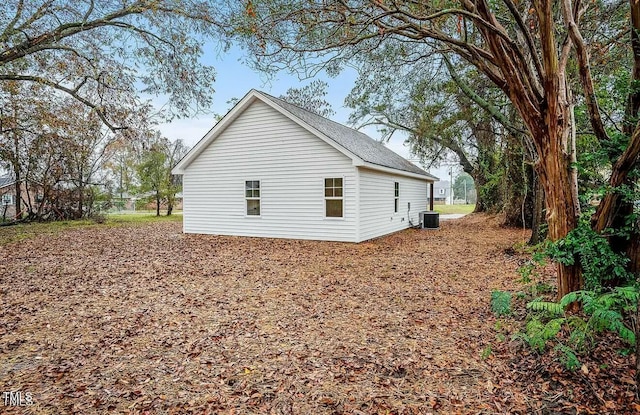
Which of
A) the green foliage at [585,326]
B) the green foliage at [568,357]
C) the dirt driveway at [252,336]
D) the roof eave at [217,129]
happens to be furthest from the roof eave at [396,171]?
the green foliage at [568,357]

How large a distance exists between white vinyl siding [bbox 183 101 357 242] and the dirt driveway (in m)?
3.45

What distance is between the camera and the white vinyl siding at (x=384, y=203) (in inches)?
453

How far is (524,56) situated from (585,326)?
10.8ft

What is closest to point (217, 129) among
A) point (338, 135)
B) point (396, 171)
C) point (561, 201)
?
point (338, 135)

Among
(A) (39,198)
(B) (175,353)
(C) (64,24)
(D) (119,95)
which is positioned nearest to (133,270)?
(B) (175,353)

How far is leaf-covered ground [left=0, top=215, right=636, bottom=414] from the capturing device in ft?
9.05

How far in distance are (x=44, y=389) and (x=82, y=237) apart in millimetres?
11854

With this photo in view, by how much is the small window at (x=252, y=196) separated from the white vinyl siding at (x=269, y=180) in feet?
0.56

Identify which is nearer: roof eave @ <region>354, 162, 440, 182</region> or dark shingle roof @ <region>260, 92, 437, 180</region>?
roof eave @ <region>354, 162, 440, 182</region>

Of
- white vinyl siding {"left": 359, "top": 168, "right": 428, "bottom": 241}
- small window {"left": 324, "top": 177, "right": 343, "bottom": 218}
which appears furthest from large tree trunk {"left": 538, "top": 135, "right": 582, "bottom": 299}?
small window {"left": 324, "top": 177, "right": 343, "bottom": 218}

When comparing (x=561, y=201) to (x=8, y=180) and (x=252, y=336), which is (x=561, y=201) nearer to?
(x=252, y=336)

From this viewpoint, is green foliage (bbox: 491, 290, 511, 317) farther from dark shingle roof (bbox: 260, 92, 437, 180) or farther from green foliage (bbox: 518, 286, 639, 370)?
dark shingle roof (bbox: 260, 92, 437, 180)

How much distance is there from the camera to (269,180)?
1245 cm

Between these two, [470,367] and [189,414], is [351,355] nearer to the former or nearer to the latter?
[470,367]
